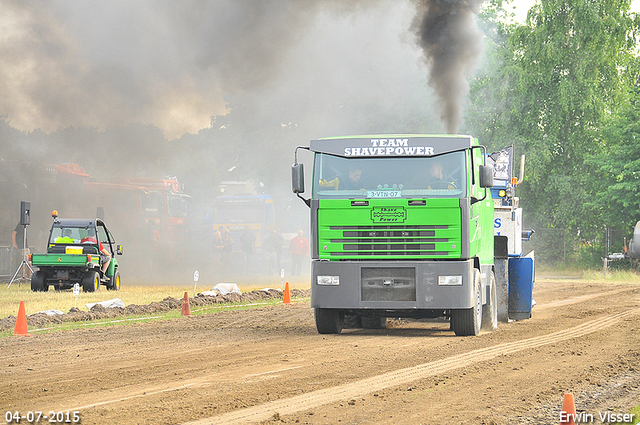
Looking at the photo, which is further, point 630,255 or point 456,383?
point 630,255

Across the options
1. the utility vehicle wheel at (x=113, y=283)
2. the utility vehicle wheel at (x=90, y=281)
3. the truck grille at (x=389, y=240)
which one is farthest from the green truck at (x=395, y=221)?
the utility vehicle wheel at (x=113, y=283)

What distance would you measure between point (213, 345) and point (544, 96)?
3337 cm

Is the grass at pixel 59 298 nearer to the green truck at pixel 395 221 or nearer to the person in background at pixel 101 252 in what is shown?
the person in background at pixel 101 252

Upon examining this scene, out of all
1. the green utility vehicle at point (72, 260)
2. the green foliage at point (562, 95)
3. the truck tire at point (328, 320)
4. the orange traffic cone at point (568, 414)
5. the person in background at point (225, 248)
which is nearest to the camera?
the orange traffic cone at point (568, 414)

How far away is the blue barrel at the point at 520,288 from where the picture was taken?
16.2 metres

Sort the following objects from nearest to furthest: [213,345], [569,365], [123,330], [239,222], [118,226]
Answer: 1. [569,365]
2. [213,345]
3. [123,330]
4. [118,226]
5. [239,222]

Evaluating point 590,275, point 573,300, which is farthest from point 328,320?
point 590,275

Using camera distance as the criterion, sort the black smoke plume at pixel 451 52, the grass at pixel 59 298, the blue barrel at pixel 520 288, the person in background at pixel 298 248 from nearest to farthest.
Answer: the blue barrel at pixel 520 288 → the grass at pixel 59 298 → the black smoke plume at pixel 451 52 → the person in background at pixel 298 248

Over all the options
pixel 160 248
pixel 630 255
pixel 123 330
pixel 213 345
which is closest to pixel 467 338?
pixel 213 345

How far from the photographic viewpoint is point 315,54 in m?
41.2

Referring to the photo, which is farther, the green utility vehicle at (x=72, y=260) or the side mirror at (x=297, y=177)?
the green utility vehicle at (x=72, y=260)

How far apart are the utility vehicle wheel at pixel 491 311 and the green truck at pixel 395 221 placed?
185cm

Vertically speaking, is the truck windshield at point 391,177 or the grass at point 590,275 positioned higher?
the truck windshield at point 391,177

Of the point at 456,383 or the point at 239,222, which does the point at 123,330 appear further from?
the point at 239,222
